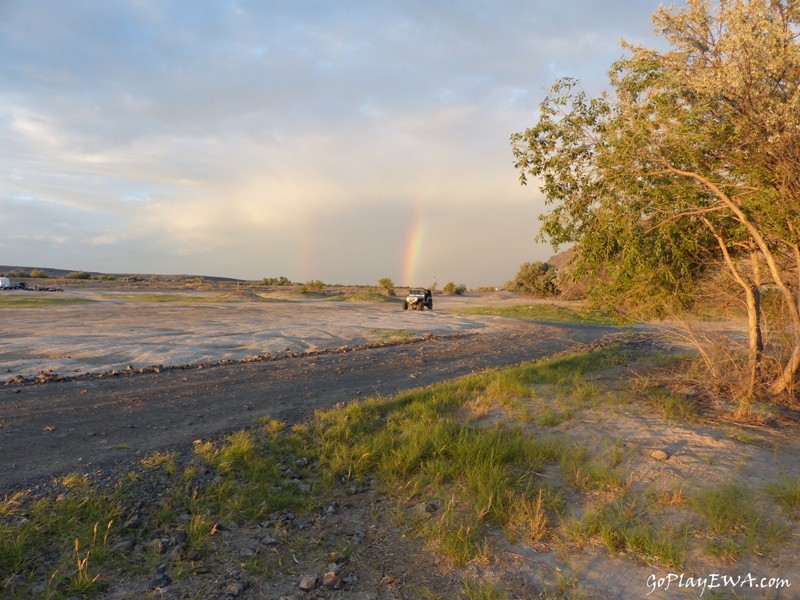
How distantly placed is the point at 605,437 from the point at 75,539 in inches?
246

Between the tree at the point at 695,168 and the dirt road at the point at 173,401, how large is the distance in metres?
5.57

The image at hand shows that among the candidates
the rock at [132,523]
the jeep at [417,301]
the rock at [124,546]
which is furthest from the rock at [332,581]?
the jeep at [417,301]

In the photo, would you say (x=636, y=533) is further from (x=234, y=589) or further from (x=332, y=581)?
(x=234, y=589)

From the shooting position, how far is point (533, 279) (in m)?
67.6

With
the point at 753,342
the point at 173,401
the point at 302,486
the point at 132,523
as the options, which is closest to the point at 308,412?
the point at 173,401

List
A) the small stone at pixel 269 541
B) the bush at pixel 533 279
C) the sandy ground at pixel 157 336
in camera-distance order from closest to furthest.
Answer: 1. the small stone at pixel 269 541
2. the sandy ground at pixel 157 336
3. the bush at pixel 533 279

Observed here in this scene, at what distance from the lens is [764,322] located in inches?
352

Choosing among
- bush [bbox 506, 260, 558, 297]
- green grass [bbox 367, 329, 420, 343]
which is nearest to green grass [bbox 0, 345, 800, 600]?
green grass [bbox 367, 329, 420, 343]

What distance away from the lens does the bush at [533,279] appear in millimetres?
62406

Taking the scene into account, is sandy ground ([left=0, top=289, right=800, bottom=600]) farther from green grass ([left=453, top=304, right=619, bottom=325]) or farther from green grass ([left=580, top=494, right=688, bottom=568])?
green grass ([left=453, top=304, right=619, bottom=325])

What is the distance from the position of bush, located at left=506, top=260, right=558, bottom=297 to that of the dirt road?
158 ft

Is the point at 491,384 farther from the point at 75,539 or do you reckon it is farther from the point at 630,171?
the point at 75,539

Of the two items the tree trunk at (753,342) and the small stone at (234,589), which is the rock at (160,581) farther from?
the tree trunk at (753,342)

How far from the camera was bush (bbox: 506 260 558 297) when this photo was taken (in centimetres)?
6241
